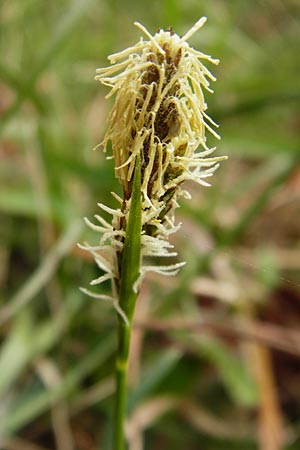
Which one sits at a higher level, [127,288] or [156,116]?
[156,116]

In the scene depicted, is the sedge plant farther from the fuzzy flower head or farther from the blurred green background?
the blurred green background

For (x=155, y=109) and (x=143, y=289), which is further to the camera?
(x=143, y=289)

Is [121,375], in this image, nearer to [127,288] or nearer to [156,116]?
[127,288]

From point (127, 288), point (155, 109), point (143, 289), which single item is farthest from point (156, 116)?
point (143, 289)

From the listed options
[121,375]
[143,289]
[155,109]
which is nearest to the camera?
[155,109]

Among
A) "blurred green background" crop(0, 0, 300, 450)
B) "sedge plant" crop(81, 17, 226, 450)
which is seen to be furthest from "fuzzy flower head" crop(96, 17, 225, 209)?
"blurred green background" crop(0, 0, 300, 450)

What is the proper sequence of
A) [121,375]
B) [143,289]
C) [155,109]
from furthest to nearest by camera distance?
[143,289] → [121,375] → [155,109]

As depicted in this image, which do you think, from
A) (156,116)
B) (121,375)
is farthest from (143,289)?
(156,116)

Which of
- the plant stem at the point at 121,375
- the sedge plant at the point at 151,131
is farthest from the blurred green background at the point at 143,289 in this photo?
the sedge plant at the point at 151,131
